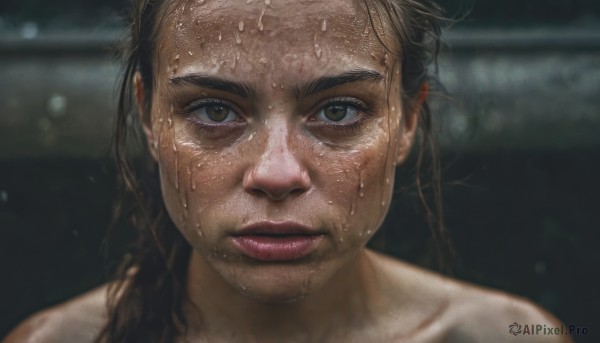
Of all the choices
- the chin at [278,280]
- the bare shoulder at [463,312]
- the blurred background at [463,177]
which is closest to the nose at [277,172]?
the chin at [278,280]

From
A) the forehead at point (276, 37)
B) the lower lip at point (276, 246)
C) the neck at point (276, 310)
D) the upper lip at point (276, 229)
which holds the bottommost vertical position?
the neck at point (276, 310)

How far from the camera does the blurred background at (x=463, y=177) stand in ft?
7.36

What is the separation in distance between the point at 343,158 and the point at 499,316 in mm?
631

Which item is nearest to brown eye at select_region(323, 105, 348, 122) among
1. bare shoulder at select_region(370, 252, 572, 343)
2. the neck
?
the neck

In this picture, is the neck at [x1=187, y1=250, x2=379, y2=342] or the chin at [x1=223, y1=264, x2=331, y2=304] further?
the neck at [x1=187, y1=250, x2=379, y2=342]

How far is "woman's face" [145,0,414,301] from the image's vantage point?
1.44 m

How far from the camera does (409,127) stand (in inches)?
68.0

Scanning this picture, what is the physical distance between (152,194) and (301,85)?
562 millimetres

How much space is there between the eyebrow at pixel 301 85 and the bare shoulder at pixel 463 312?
1.77 ft

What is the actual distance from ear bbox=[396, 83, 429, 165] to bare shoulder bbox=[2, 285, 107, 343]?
66 cm

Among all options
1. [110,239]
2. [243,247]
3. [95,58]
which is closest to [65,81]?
[95,58]

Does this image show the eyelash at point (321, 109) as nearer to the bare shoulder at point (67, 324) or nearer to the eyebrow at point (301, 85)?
the eyebrow at point (301, 85)

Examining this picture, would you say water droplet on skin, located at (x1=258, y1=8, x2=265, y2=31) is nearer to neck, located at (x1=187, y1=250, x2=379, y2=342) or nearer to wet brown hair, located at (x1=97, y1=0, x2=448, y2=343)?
wet brown hair, located at (x1=97, y1=0, x2=448, y2=343)

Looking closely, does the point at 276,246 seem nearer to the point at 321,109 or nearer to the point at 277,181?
the point at 277,181
